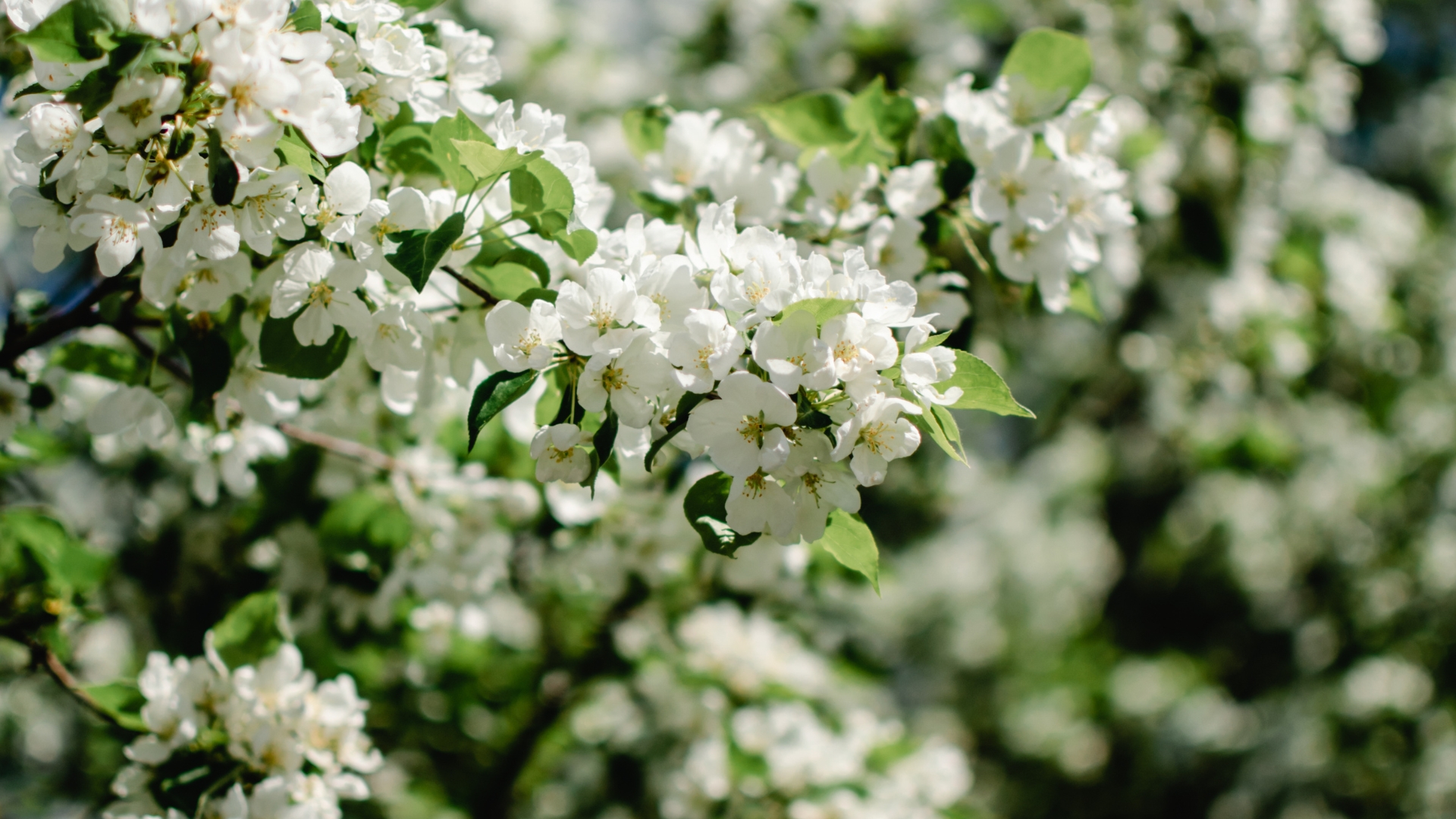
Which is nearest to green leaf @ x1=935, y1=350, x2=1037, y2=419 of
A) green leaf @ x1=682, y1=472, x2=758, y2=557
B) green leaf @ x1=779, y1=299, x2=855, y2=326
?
green leaf @ x1=779, y1=299, x2=855, y2=326

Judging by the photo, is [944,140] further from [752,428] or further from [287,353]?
[287,353]

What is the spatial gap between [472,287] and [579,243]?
0.18 meters

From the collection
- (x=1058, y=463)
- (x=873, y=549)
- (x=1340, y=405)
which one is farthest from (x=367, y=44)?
(x=1058, y=463)

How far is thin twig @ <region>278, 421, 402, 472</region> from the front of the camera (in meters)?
1.80

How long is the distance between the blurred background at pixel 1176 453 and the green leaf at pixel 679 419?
78cm

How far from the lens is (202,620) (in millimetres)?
2250

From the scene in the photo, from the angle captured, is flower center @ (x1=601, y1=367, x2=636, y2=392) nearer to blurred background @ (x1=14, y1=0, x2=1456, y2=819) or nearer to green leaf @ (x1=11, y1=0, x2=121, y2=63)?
green leaf @ (x1=11, y1=0, x2=121, y2=63)

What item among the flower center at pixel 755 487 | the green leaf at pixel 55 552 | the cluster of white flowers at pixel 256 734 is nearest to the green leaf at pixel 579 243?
the flower center at pixel 755 487

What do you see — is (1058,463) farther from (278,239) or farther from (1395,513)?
(278,239)

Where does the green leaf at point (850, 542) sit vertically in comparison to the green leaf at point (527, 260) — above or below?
below

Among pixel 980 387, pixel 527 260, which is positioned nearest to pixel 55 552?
pixel 527 260

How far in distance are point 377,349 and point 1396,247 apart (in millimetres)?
5449

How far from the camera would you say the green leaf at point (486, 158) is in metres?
1.07

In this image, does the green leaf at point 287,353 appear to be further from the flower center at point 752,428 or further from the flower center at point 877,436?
the flower center at point 877,436
